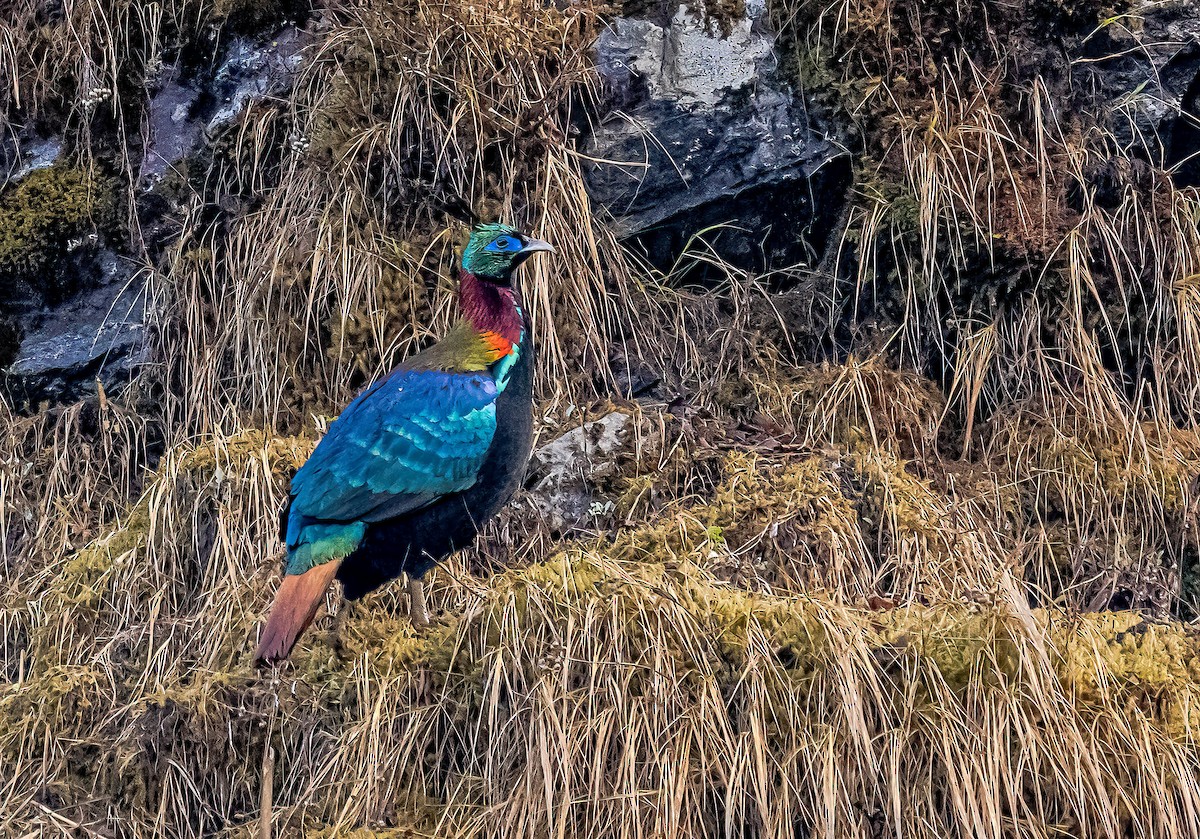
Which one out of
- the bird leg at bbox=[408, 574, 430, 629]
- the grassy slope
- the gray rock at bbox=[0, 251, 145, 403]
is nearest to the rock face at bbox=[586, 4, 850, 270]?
the grassy slope

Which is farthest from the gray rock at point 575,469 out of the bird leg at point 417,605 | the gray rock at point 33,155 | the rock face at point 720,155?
the gray rock at point 33,155

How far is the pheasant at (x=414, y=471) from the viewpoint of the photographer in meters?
3.39

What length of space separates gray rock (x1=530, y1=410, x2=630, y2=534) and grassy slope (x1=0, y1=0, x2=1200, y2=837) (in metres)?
0.08

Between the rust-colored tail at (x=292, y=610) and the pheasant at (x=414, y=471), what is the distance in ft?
0.04

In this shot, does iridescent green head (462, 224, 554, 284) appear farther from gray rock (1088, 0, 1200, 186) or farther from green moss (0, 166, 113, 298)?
gray rock (1088, 0, 1200, 186)

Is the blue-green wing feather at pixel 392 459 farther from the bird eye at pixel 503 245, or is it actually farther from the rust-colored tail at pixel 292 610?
the bird eye at pixel 503 245

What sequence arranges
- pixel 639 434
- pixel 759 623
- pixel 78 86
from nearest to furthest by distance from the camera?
pixel 759 623, pixel 639 434, pixel 78 86

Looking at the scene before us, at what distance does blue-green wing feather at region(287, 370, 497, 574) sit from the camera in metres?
3.38

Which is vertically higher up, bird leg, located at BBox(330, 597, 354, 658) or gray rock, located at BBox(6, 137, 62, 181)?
gray rock, located at BBox(6, 137, 62, 181)

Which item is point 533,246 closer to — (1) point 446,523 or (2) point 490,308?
(2) point 490,308

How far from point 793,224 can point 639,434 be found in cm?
108

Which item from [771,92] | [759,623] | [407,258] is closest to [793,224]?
[771,92]

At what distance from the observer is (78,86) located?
484 cm

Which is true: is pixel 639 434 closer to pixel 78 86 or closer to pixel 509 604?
pixel 509 604
